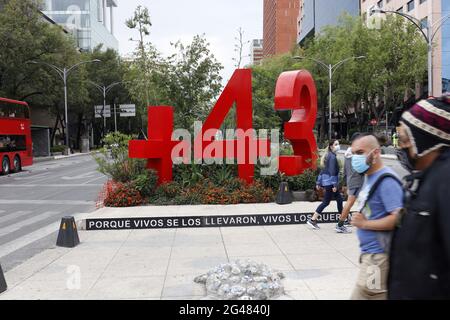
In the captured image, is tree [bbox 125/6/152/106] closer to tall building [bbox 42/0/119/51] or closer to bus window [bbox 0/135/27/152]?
bus window [bbox 0/135/27/152]

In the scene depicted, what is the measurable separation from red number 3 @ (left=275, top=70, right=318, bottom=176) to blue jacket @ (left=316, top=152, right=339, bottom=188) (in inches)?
146

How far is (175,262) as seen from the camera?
7.31 metres

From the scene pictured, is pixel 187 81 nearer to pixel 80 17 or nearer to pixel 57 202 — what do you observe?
pixel 57 202

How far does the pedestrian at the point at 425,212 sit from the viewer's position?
6.48 ft

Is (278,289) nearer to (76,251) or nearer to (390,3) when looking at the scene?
(76,251)

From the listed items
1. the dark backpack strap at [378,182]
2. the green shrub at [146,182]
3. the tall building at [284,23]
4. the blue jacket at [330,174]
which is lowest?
the green shrub at [146,182]

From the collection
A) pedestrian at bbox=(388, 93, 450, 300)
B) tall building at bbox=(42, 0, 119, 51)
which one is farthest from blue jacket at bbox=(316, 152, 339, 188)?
tall building at bbox=(42, 0, 119, 51)

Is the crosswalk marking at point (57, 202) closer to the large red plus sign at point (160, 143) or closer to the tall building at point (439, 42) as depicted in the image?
the large red plus sign at point (160, 143)

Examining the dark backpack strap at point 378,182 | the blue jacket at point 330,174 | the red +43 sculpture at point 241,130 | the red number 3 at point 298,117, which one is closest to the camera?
the dark backpack strap at point 378,182

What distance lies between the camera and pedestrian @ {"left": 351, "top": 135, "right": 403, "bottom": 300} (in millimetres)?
3275

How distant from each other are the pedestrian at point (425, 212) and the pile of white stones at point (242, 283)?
3069 millimetres

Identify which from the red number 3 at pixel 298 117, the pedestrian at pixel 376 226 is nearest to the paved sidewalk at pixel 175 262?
the pedestrian at pixel 376 226

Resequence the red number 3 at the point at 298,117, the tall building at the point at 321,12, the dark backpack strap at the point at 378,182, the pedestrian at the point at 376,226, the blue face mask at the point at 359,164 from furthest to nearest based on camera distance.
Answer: the tall building at the point at 321,12
the red number 3 at the point at 298,117
the blue face mask at the point at 359,164
the dark backpack strap at the point at 378,182
the pedestrian at the point at 376,226
